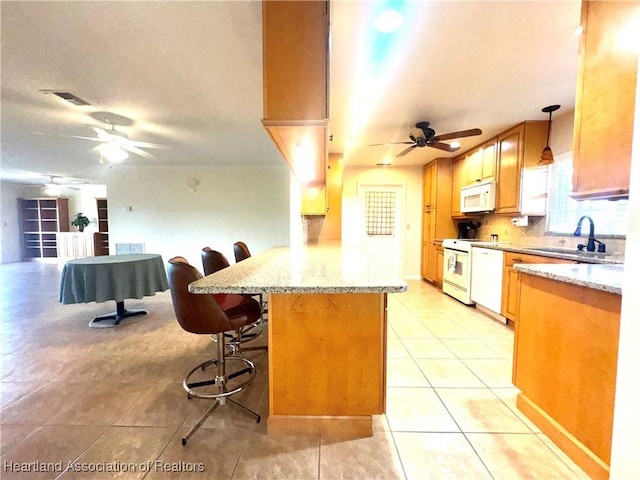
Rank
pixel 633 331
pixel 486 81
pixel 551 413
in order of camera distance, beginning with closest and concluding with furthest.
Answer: pixel 633 331 → pixel 551 413 → pixel 486 81

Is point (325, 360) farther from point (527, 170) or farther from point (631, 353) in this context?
point (527, 170)

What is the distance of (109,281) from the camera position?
297 cm

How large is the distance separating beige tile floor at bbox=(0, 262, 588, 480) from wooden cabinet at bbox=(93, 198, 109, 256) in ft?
20.5

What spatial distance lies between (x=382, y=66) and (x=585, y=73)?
120 cm

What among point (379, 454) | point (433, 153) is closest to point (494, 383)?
point (379, 454)

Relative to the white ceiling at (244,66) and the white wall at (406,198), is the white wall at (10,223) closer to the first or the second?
the white ceiling at (244,66)

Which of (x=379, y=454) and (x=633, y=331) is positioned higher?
(x=633, y=331)

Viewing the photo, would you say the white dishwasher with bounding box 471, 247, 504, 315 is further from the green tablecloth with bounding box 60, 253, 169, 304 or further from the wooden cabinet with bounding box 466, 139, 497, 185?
the green tablecloth with bounding box 60, 253, 169, 304

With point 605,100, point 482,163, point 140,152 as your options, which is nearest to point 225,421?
point 605,100

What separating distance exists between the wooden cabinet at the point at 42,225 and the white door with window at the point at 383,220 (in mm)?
9772

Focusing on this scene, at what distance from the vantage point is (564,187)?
3.04m

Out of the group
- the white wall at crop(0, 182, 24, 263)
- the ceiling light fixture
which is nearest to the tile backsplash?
the ceiling light fixture

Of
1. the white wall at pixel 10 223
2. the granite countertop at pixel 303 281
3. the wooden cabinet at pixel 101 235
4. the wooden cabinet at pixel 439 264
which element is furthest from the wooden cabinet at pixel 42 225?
the wooden cabinet at pixel 439 264

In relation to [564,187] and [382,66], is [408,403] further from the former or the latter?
[564,187]
